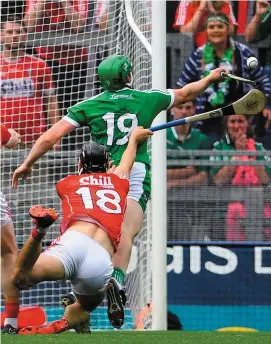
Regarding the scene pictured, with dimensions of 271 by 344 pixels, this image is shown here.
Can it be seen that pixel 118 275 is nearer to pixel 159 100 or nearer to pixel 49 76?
pixel 159 100

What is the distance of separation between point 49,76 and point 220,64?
1.63 m

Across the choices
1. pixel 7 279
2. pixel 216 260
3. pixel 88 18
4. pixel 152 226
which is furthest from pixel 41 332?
pixel 88 18

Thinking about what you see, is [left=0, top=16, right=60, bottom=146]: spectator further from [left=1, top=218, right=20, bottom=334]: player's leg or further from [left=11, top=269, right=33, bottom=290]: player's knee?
[left=11, top=269, right=33, bottom=290]: player's knee

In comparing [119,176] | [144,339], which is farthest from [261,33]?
[144,339]

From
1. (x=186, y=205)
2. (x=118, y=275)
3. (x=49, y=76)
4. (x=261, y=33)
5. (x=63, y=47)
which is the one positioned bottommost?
(x=118, y=275)

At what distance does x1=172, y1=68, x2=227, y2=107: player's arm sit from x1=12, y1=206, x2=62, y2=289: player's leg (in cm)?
209

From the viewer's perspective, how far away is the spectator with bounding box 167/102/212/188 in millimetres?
9547

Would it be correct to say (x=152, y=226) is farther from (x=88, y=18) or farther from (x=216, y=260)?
(x=88, y=18)

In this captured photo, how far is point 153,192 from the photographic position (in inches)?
337

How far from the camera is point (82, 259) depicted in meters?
6.02

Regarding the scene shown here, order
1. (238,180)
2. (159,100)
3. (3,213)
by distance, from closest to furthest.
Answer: (3,213) → (159,100) → (238,180)

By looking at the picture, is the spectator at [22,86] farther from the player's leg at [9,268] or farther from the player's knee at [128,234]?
the player's knee at [128,234]

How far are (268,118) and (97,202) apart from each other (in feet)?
13.1

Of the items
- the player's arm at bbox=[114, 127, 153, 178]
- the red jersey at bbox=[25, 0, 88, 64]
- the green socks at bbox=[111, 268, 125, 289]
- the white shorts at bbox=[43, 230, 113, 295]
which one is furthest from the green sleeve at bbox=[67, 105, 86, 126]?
the red jersey at bbox=[25, 0, 88, 64]
